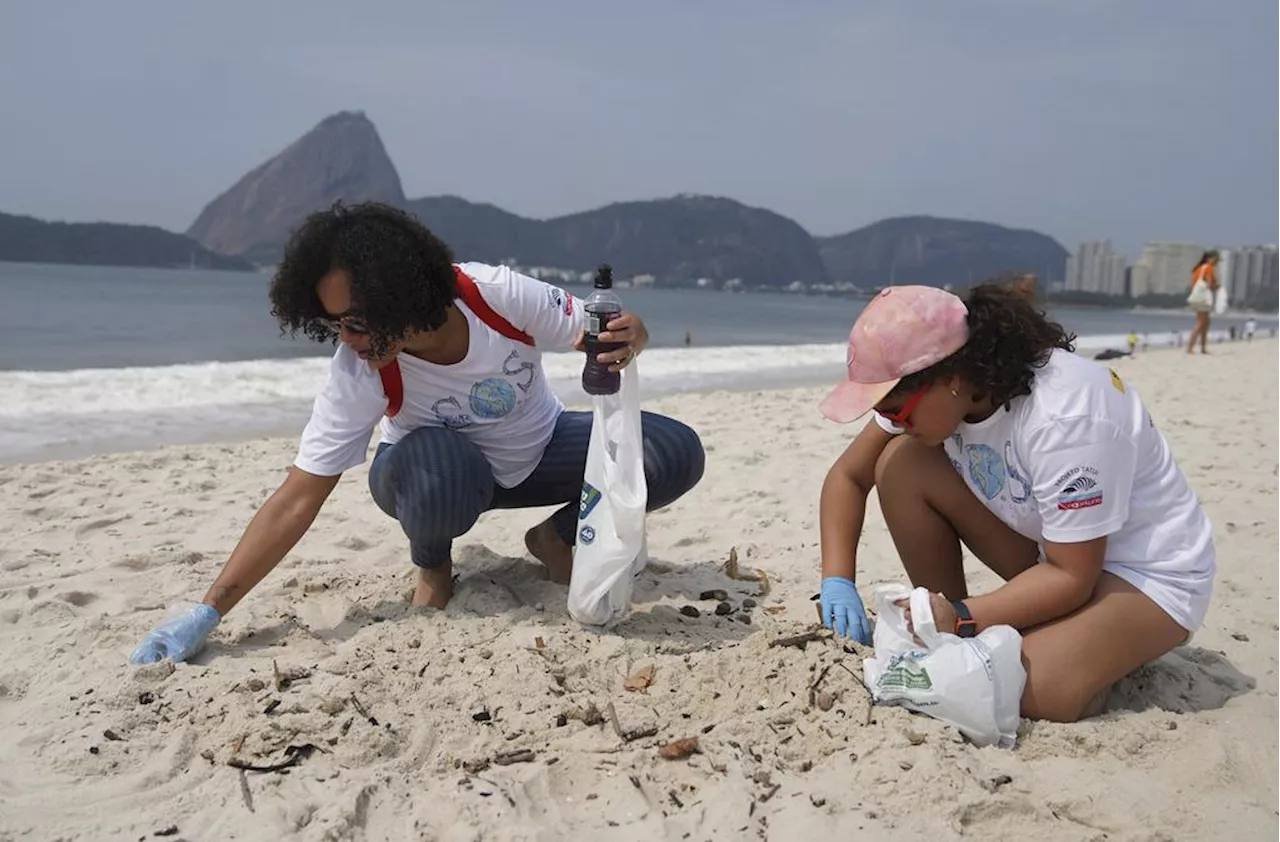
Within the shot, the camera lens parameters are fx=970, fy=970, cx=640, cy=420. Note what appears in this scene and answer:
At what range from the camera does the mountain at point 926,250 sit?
305ft

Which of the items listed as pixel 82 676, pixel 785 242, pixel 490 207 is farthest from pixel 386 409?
pixel 785 242

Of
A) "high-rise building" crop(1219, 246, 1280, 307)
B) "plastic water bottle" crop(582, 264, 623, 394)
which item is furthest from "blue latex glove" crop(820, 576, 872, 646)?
"high-rise building" crop(1219, 246, 1280, 307)

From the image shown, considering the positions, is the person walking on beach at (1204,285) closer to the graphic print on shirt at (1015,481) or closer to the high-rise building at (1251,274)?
the graphic print on shirt at (1015,481)

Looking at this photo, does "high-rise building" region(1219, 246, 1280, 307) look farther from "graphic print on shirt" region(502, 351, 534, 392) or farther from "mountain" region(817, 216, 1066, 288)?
"graphic print on shirt" region(502, 351, 534, 392)

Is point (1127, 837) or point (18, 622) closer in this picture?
point (1127, 837)

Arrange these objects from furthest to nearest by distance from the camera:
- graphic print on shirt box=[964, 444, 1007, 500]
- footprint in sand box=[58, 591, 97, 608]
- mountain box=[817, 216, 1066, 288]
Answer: mountain box=[817, 216, 1066, 288], footprint in sand box=[58, 591, 97, 608], graphic print on shirt box=[964, 444, 1007, 500]

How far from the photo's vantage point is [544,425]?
3123 mm

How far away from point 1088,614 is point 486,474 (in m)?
1.69

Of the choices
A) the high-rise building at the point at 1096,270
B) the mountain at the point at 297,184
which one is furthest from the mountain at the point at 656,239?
the high-rise building at the point at 1096,270

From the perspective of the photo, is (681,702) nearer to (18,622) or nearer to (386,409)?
(386,409)

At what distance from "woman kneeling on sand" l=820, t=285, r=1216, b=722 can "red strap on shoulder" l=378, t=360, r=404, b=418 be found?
4.09 feet

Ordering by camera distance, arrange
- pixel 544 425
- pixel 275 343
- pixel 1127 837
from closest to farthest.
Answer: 1. pixel 1127 837
2. pixel 544 425
3. pixel 275 343

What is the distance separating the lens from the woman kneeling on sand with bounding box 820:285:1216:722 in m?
2.11

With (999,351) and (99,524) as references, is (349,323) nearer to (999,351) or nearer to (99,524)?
(999,351)
